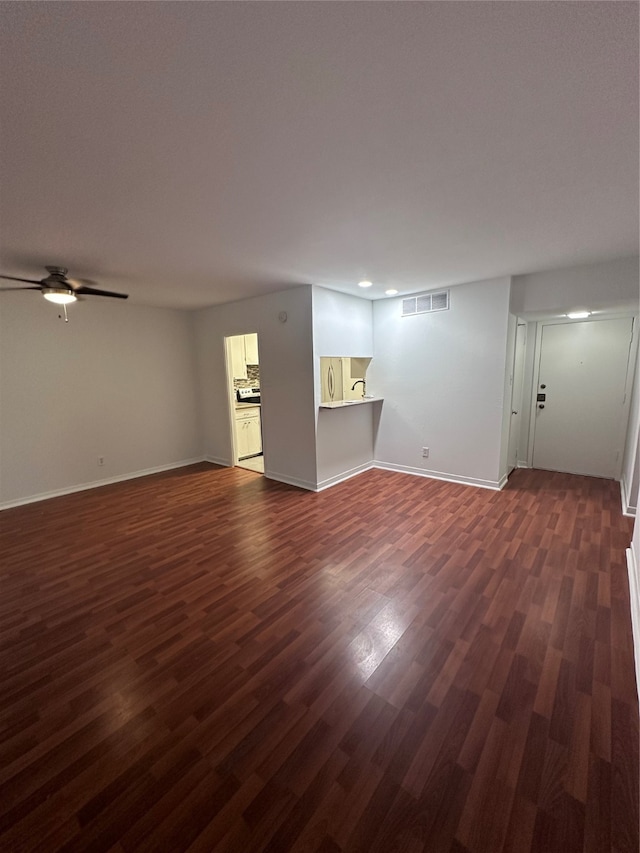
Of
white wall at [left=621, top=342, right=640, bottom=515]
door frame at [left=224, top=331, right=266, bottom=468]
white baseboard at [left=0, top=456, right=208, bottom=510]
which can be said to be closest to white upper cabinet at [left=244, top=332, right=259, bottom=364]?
door frame at [left=224, top=331, right=266, bottom=468]

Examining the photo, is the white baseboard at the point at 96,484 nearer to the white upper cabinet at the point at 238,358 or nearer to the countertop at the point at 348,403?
the white upper cabinet at the point at 238,358

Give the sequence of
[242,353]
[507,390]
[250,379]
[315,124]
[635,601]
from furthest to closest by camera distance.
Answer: [250,379], [242,353], [507,390], [635,601], [315,124]

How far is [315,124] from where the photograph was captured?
1.32 meters

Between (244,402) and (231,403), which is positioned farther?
(244,402)

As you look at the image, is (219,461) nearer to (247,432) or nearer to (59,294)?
(247,432)

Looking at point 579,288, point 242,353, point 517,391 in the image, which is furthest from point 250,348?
point 579,288

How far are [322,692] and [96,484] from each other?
170 inches

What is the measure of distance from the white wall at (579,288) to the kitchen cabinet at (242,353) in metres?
3.93


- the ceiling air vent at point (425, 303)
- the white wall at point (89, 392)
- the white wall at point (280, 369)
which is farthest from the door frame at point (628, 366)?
the white wall at point (89, 392)

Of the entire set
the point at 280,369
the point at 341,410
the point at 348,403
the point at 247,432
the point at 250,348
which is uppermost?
the point at 250,348

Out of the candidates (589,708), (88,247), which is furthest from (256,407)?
(589,708)

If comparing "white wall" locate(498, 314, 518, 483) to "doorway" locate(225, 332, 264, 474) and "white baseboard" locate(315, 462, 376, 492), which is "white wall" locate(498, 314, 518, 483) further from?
"doorway" locate(225, 332, 264, 474)

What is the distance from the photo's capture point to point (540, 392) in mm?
4734

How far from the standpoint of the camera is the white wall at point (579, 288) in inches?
125
